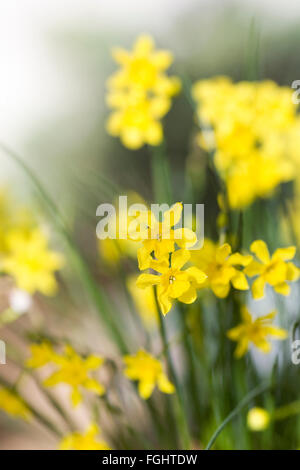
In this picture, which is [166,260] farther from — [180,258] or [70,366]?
[70,366]

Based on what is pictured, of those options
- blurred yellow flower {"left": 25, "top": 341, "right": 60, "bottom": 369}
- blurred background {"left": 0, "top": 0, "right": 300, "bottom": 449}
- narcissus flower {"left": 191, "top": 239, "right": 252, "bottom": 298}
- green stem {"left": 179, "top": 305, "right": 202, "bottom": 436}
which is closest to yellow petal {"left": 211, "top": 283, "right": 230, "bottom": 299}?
narcissus flower {"left": 191, "top": 239, "right": 252, "bottom": 298}

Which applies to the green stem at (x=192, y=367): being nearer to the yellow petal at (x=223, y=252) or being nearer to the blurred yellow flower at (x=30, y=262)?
the yellow petal at (x=223, y=252)

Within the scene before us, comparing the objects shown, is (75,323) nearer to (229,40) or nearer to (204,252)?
(204,252)

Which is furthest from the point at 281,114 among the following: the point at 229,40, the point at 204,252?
the point at 229,40

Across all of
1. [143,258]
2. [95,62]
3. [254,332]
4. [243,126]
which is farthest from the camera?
[95,62]

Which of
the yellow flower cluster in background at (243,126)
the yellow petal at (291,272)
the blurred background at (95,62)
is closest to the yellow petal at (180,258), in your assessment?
the yellow petal at (291,272)

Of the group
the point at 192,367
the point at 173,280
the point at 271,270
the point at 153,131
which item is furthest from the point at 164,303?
the point at 153,131

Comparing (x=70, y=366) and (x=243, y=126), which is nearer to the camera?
(x=70, y=366)
